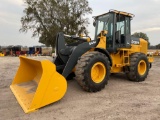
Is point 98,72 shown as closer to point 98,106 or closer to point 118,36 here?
point 98,106

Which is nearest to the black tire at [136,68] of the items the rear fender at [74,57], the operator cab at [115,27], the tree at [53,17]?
the operator cab at [115,27]

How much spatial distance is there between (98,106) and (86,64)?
1192 mm

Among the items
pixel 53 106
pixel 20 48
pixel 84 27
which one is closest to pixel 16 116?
pixel 53 106

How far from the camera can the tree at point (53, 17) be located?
3066 cm

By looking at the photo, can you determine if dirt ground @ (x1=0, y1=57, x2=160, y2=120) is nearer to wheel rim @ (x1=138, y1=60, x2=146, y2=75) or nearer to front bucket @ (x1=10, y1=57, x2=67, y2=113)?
front bucket @ (x1=10, y1=57, x2=67, y2=113)

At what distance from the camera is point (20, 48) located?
37.2 m

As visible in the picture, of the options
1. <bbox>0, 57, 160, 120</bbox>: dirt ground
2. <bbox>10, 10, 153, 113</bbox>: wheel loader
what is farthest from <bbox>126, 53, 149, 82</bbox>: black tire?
<bbox>0, 57, 160, 120</bbox>: dirt ground

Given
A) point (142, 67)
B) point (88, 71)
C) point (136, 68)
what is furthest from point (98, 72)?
point (142, 67)

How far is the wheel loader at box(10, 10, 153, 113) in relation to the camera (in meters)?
4.63

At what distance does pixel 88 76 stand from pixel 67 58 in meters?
1.05

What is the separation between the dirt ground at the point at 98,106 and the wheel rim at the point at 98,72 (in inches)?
14.9

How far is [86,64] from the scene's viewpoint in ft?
17.4

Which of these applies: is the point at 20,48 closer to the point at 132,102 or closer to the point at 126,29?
the point at 126,29

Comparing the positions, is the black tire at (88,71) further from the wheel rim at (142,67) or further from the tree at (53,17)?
the tree at (53,17)
